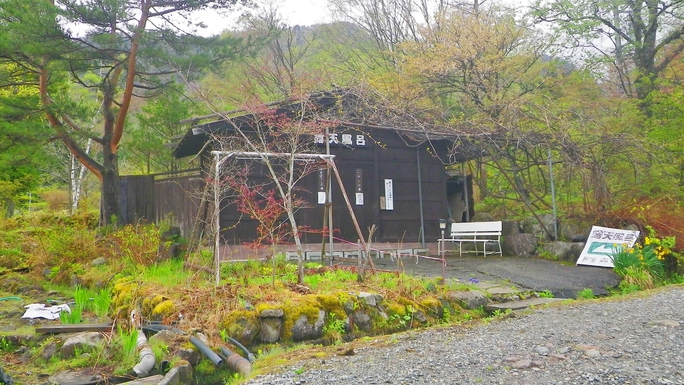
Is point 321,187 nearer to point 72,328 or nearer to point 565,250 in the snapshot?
point 565,250

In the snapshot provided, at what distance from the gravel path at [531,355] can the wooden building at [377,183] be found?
5914 millimetres

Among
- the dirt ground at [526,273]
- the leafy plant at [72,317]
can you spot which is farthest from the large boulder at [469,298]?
the leafy plant at [72,317]

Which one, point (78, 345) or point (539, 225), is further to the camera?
point (539, 225)

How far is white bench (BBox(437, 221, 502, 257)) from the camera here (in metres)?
12.9

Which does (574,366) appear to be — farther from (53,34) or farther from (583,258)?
(53,34)

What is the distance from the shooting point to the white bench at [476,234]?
12903 millimetres

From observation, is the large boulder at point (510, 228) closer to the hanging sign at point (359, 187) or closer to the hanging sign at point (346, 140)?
the hanging sign at point (359, 187)

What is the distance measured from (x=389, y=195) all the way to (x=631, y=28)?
9789 millimetres

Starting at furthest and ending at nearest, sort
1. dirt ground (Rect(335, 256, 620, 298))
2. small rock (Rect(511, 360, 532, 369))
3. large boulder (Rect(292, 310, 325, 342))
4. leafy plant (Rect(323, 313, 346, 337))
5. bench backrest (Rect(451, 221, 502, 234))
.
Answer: bench backrest (Rect(451, 221, 502, 234)) < dirt ground (Rect(335, 256, 620, 298)) < leafy plant (Rect(323, 313, 346, 337)) < large boulder (Rect(292, 310, 325, 342)) < small rock (Rect(511, 360, 532, 369))

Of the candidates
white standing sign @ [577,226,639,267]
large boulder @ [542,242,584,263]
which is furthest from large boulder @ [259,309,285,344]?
large boulder @ [542,242,584,263]

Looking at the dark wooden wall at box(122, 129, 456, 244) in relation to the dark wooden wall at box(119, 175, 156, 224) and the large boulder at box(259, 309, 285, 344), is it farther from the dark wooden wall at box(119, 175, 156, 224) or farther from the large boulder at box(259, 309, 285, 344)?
the large boulder at box(259, 309, 285, 344)

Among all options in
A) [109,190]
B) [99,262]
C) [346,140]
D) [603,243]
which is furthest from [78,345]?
[603,243]

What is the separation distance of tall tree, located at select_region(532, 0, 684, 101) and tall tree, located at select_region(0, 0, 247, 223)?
9.94m

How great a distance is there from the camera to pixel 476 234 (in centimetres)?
1314
